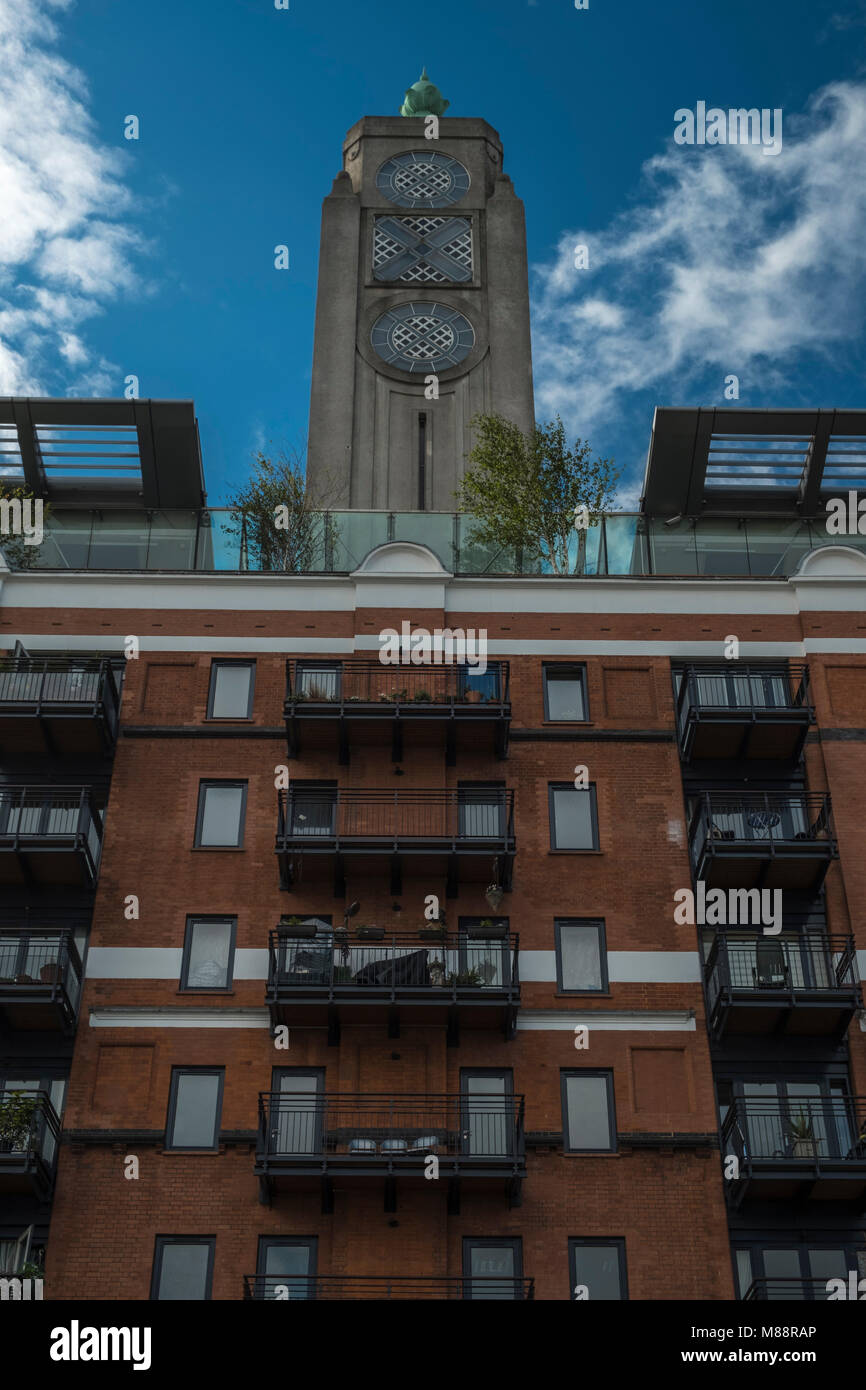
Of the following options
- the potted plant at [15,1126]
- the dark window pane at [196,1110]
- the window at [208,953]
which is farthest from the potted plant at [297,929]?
the potted plant at [15,1126]

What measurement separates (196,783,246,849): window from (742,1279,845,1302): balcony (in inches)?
474

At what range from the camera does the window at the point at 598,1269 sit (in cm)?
2789

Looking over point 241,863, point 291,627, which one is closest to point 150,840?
point 241,863

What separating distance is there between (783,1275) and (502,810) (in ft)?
31.6

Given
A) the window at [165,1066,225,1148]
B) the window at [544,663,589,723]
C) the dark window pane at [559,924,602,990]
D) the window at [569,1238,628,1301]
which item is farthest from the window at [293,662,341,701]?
the window at [569,1238,628,1301]

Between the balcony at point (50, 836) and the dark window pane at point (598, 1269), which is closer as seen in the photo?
the dark window pane at point (598, 1269)

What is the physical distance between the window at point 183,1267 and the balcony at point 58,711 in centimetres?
975

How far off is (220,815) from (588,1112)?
8.93 m

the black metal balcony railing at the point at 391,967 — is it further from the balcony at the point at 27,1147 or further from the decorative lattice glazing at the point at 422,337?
the decorative lattice glazing at the point at 422,337

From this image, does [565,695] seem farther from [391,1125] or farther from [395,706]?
[391,1125]

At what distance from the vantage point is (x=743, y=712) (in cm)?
3309

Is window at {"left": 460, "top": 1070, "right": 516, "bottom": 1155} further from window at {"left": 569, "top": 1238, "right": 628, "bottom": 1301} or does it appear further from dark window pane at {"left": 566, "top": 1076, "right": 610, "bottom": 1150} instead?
window at {"left": 569, "top": 1238, "right": 628, "bottom": 1301}

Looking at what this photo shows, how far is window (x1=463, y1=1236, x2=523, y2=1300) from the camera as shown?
27672 millimetres
